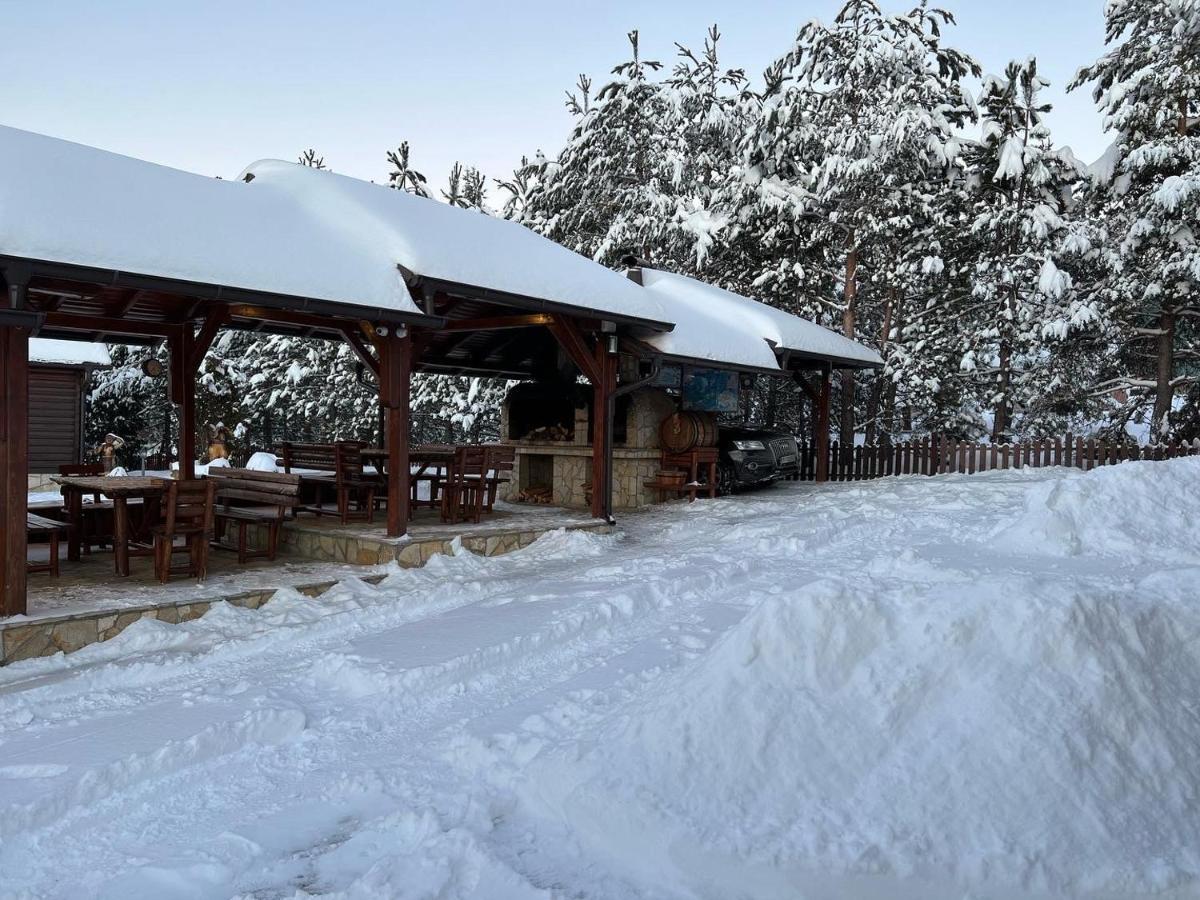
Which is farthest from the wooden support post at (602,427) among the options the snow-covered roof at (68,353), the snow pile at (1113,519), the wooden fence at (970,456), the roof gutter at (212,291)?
the snow-covered roof at (68,353)

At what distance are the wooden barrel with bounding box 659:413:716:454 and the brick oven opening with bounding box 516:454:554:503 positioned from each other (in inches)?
83.7

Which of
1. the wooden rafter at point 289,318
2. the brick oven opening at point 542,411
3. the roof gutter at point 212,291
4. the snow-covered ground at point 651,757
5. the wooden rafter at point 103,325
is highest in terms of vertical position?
the wooden rafter at point 289,318

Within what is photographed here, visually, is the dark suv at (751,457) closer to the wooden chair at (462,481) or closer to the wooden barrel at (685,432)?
the wooden barrel at (685,432)

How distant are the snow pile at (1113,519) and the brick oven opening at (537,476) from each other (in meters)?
7.66

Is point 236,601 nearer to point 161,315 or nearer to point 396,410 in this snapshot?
point 396,410

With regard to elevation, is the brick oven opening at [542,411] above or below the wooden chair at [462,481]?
above

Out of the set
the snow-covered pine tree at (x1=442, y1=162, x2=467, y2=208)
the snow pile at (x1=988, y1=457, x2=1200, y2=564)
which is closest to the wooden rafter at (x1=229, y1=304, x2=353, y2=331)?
the snow pile at (x1=988, y1=457, x2=1200, y2=564)

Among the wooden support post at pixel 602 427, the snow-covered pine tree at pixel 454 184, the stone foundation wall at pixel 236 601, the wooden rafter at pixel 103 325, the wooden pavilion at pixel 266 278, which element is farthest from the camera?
the snow-covered pine tree at pixel 454 184

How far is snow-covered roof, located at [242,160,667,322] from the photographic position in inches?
338

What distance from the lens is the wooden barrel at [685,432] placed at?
1322cm

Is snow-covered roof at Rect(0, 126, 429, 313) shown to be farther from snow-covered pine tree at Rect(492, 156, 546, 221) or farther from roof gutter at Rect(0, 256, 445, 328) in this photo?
snow-covered pine tree at Rect(492, 156, 546, 221)

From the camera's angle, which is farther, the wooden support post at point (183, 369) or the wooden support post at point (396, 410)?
the wooden support post at point (183, 369)

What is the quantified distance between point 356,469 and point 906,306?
59.6ft

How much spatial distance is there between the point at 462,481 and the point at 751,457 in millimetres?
6528
